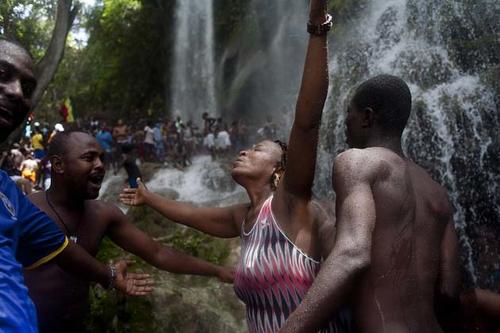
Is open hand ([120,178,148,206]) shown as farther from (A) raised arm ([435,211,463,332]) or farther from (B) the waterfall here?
(B) the waterfall

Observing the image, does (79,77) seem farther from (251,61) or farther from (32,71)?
(32,71)

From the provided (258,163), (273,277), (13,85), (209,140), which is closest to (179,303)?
(258,163)

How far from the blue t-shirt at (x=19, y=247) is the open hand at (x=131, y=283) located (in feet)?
2.18

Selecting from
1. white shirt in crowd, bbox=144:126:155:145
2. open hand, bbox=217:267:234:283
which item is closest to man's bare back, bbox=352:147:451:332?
open hand, bbox=217:267:234:283

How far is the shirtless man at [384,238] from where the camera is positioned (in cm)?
181

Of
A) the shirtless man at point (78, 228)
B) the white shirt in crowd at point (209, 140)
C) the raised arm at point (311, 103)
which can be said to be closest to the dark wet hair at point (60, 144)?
the shirtless man at point (78, 228)

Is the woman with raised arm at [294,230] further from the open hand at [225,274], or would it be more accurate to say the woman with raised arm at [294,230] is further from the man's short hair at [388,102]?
the open hand at [225,274]

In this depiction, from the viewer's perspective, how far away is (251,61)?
2375 centimetres

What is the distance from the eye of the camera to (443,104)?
10117 millimetres

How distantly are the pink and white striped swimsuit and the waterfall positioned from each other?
81.1 ft

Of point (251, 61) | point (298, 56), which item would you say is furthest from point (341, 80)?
point (251, 61)

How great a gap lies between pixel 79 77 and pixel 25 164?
76.1ft

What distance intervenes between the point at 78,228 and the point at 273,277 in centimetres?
126

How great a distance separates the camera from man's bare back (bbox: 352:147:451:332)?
2020mm
